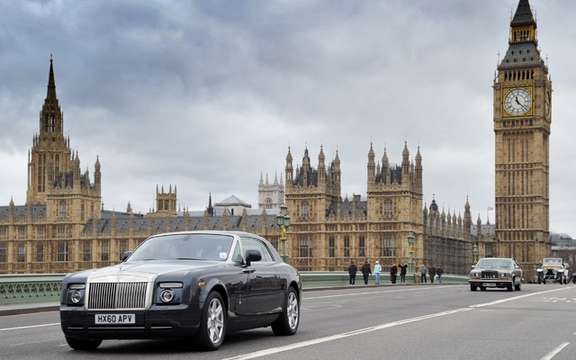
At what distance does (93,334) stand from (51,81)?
121m

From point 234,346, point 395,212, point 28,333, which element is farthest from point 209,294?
point 395,212

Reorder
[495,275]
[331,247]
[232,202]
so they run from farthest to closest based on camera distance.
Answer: [232,202]
[331,247]
[495,275]

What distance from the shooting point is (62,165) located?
421 ft

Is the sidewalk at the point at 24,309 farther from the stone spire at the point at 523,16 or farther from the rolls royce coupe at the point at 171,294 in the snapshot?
the stone spire at the point at 523,16

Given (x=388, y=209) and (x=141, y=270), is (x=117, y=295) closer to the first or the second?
(x=141, y=270)

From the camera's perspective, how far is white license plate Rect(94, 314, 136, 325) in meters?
11.4

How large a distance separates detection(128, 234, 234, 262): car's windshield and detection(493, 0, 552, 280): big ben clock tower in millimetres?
98277

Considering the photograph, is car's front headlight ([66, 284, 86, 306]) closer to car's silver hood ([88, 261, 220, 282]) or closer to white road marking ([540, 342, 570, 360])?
car's silver hood ([88, 261, 220, 282])

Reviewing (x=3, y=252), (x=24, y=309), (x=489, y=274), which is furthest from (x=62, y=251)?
(x=24, y=309)

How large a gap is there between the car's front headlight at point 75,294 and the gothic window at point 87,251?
322 ft

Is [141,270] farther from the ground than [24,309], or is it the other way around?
[141,270]

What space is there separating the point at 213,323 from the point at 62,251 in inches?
3897

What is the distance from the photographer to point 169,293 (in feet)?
37.8

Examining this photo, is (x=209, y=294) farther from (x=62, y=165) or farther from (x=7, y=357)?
(x=62, y=165)
